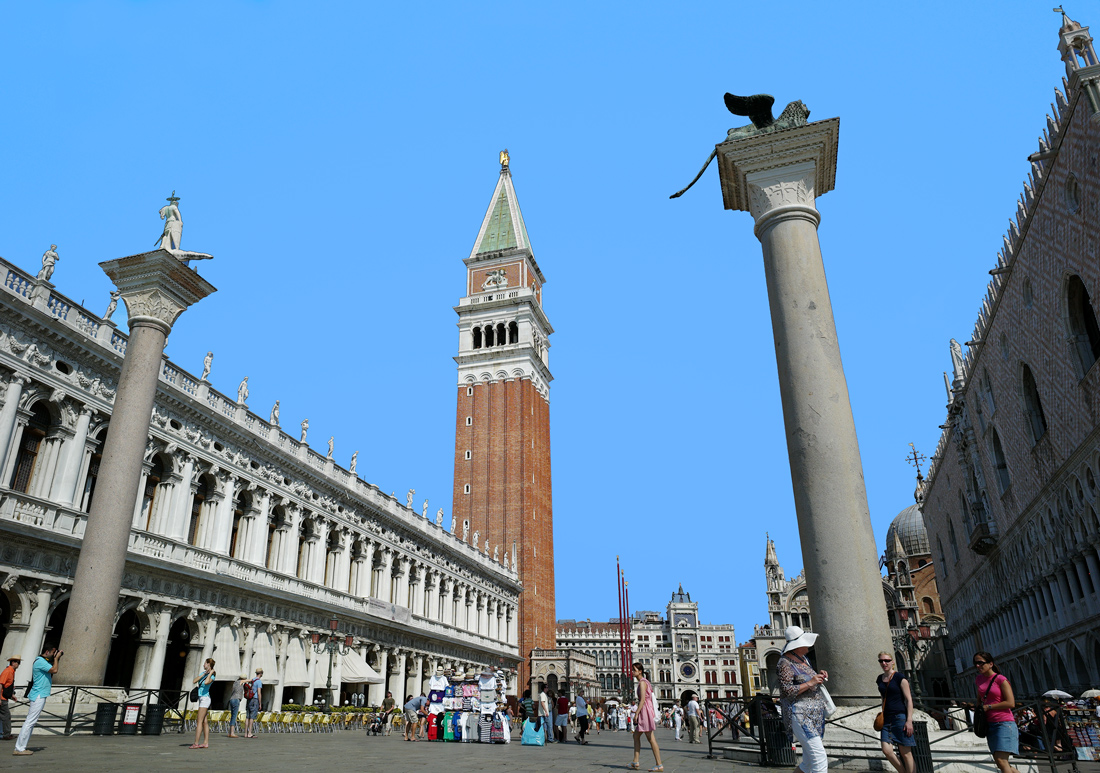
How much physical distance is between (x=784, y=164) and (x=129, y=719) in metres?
14.9

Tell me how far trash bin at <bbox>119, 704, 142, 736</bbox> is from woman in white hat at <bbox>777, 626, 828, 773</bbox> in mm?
11974

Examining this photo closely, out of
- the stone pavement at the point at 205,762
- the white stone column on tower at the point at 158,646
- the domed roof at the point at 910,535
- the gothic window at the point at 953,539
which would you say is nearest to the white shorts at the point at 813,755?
the stone pavement at the point at 205,762

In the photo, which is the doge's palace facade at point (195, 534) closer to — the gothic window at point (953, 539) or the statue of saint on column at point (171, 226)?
the statue of saint on column at point (171, 226)

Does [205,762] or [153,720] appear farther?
[153,720]

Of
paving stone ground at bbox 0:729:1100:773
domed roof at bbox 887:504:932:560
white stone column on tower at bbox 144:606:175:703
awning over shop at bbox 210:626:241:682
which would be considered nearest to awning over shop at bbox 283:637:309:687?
awning over shop at bbox 210:626:241:682

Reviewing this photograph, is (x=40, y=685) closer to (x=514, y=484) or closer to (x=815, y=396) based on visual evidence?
(x=815, y=396)

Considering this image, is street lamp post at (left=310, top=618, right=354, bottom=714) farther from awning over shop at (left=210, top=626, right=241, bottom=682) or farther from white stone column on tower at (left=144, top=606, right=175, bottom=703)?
white stone column on tower at (left=144, top=606, right=175, bottom=703)

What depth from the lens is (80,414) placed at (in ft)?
70.3

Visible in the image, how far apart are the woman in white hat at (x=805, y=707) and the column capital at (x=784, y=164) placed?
7.22 meters

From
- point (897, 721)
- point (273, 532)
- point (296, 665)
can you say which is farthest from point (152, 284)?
point (296, 665)

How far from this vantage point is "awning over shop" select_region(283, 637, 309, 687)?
28844 millimetres

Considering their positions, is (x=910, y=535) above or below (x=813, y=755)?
above

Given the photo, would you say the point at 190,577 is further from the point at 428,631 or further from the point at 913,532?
the point at 913,532

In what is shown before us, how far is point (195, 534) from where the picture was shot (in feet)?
85.2
